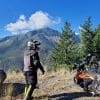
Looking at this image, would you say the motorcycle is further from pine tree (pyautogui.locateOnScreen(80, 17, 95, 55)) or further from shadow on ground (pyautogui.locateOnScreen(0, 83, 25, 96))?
pine tree (pyautogui.locateOnScreen(80, 17, 95, 55))

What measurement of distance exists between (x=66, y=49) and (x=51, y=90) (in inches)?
1837

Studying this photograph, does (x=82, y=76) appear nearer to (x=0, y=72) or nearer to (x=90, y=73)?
(x=90, y=73)

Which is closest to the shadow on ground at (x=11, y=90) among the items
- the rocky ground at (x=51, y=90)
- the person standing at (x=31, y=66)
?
the rocky ground at (x=51, y=90)

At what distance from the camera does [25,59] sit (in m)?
12.3

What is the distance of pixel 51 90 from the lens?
14.8 metres

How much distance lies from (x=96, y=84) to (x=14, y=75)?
6.87 m

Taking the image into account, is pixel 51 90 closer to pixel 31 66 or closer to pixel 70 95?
pixel 70 95

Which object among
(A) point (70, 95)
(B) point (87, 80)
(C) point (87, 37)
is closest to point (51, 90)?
(A) point (70, 95)

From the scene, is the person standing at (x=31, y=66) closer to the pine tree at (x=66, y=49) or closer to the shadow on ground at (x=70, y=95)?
the shadow on ground at (x=70, y=95)

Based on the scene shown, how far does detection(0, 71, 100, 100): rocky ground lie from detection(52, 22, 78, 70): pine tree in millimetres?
38505

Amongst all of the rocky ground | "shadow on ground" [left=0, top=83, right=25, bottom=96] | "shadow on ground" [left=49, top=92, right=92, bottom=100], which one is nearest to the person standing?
the rocky ground

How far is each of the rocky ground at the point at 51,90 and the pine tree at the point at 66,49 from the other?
3851 cm

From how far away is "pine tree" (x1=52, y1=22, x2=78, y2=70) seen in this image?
189ft

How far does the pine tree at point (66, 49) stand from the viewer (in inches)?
2265
